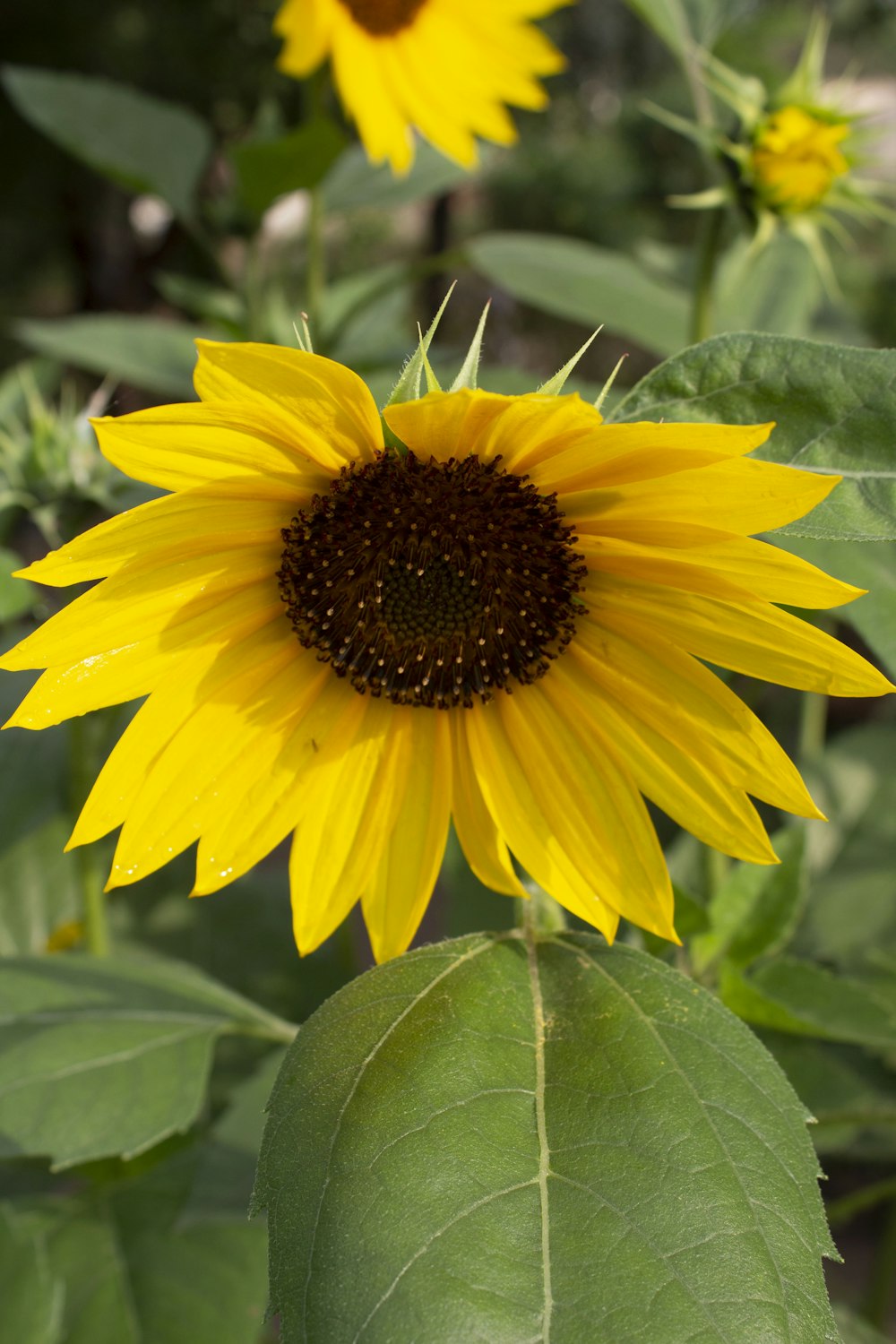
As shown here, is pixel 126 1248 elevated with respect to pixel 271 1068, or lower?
lower

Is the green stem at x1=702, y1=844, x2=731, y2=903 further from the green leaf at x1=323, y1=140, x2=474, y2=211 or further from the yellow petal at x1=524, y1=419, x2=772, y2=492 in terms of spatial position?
the green leaf at x1=323, y1=140, x2=474, y2=211

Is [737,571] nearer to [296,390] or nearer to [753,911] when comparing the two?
[296,390]

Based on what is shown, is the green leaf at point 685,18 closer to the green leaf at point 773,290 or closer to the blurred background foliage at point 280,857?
the blurred background foliage at point 280,857

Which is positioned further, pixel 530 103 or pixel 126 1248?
pixel 530 103

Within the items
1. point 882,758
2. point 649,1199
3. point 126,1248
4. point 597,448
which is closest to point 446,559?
point 597,448

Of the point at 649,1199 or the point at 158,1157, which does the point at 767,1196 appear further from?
the point at 158,1157

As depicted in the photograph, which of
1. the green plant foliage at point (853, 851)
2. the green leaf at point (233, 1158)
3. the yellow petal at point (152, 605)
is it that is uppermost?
the yellow petal at point (152, 605)

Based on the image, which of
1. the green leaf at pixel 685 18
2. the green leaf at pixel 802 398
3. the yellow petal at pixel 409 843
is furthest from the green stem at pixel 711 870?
the green leaf at pixel 685 18
